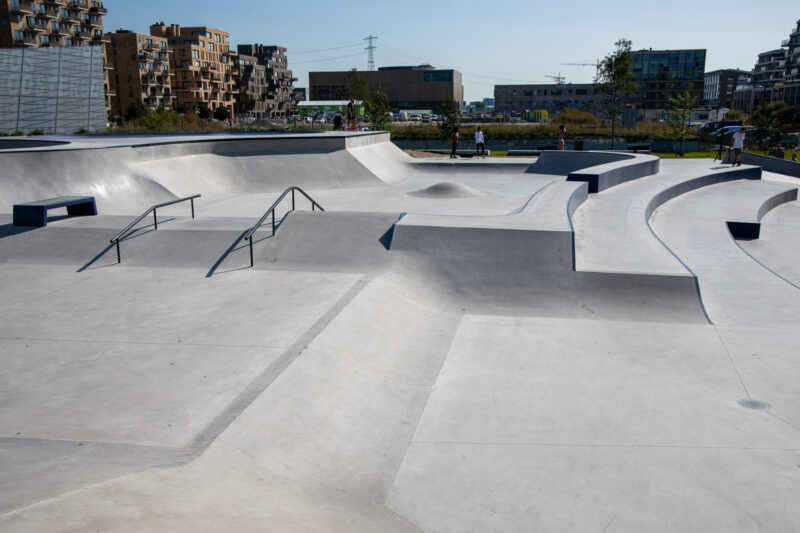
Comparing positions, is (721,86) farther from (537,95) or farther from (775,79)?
(537,95)

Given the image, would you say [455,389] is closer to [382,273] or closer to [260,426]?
[260,426]

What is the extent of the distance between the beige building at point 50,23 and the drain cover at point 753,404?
87.1m

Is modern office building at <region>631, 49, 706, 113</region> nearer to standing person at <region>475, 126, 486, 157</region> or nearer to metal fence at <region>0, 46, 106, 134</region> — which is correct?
standing person at <region>475, 126, 486, 157</region>

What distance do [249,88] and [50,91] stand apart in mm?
90768

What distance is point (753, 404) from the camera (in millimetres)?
5871

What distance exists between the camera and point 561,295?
8.70 m

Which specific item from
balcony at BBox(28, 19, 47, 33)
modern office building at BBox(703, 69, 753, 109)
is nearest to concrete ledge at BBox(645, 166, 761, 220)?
balcony at BBox(28, 19, 47, 33)

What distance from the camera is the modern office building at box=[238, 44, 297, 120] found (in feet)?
452

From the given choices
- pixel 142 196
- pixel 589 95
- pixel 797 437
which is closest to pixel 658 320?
pixel 797 437

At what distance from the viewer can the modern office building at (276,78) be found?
137750mm

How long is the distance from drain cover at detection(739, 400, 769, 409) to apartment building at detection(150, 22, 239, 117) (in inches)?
4312

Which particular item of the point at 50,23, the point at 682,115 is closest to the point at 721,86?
the point at 682,115

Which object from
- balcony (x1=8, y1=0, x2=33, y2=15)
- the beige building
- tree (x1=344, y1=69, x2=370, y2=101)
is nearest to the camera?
tree (x1=344, y1=69, x2=370, y2=101)

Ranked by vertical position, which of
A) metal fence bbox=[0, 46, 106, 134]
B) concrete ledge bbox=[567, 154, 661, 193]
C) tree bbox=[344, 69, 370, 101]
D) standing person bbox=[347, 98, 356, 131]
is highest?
tree bbox=[344, 69, 370, 101]
